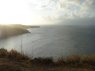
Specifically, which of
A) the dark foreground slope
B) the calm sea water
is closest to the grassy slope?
the calm sea water

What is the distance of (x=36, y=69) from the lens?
12031 millimetres

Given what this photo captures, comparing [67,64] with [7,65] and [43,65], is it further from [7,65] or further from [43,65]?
[7,65]

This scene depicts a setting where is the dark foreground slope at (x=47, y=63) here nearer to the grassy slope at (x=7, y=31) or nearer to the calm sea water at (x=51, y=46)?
the calm sea water at (x=51, y=46)

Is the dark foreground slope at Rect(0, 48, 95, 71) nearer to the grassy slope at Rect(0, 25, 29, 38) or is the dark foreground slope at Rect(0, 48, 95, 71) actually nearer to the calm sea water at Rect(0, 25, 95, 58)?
the calm sea water at Rect(0, 25, 95, 58)

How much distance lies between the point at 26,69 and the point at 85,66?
13.7 feet

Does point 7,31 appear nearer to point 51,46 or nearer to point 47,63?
point 51,46

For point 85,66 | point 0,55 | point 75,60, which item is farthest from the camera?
point 0,55

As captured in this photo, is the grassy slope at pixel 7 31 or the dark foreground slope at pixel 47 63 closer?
the dark foreground slope at pixel 47 63

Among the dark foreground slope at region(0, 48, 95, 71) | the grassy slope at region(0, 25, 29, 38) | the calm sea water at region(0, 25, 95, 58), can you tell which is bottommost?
the dark foreground slope at region(0, 48, 95, 71)

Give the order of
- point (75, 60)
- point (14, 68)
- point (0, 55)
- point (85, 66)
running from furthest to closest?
1. point (0, 55)
2. point (75, 60)
3. point (85, 66)
4. point (14, 68)

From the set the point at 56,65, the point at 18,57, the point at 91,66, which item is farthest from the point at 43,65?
the point at 91,66

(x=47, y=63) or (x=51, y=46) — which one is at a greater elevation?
(x=51, y=46)

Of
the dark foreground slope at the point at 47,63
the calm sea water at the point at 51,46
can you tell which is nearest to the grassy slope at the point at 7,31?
the calm sea water at the point at 51,46

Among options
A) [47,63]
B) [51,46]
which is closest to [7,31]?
[51,46]
